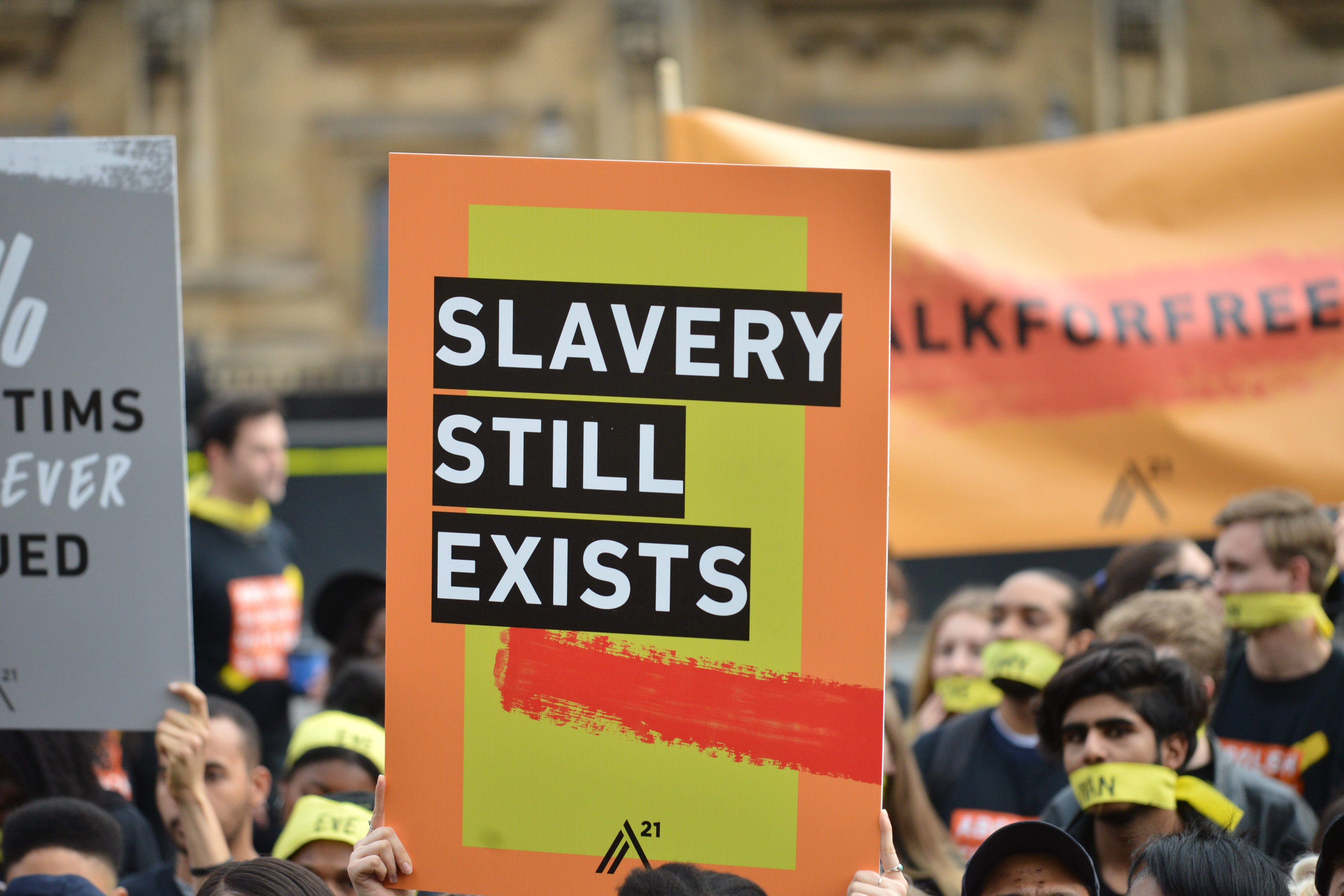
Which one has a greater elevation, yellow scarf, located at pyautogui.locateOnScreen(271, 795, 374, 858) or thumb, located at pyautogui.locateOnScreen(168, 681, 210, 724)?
thumb, located at pyautogui.locateOnScreen(168, 681, 210, 724)

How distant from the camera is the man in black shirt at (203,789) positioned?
8.66ft

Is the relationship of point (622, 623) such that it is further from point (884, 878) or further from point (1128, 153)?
point (1128, 153)

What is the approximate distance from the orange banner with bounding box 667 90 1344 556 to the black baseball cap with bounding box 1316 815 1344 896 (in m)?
2.22

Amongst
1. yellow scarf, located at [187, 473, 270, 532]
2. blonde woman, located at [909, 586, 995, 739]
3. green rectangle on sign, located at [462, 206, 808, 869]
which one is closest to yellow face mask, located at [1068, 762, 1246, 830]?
green rectangle on sign, located at [462, 206, 808, 869]

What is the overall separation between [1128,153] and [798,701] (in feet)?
10.2

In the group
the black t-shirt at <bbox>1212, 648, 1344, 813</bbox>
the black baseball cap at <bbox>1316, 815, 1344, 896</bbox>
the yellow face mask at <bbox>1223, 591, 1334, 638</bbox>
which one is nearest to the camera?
the black baseball cap at <bbox>1316, 815, 1344, 896</bbox>

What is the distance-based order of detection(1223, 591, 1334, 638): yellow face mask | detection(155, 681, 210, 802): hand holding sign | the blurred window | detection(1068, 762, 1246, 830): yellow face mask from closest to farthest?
detection(155, 681, 210, 802): hand holding sign < detection(1068, 762, 1246, 830): yellow face mask < detection(1223, 591, 1334, 638): yellow face mask < the blurred window

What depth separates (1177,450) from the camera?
14.5 ft

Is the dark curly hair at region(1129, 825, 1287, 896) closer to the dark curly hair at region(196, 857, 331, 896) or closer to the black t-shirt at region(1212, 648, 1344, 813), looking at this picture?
the dark curly hair at region(196, 857, 331, 896)

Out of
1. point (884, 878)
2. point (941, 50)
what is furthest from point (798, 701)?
point (941, 50)

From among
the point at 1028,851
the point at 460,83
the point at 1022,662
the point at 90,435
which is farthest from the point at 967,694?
the point at 460,83

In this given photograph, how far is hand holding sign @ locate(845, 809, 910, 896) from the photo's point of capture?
207 centimetres

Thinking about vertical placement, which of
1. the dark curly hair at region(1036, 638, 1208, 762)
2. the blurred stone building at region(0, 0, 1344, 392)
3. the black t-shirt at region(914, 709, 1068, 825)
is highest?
the blurred stone building at region(0, 0, 1344, 392)

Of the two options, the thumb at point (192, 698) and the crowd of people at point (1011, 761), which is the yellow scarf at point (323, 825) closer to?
the crowd of people at point (1011, 761)
